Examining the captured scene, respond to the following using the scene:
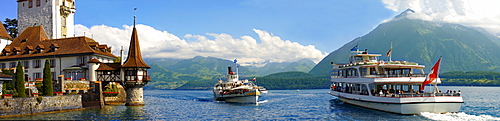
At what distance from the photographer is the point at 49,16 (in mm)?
78625

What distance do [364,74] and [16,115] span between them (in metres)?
39.5

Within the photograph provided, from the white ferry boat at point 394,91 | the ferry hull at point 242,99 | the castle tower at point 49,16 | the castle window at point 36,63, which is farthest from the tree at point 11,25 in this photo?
the white ferry boat at point 394,91

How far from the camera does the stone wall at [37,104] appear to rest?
39844 millimetres

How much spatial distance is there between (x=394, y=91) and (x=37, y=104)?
134ft

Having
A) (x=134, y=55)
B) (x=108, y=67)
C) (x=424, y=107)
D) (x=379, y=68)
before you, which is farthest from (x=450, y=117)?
(x=108, y=67)

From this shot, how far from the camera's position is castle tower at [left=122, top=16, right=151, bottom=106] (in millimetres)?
57375

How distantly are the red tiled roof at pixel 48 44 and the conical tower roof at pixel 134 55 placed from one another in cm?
679

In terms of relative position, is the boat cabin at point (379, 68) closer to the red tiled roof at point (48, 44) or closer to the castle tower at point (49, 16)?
the red tiled roof at point (48, 44)

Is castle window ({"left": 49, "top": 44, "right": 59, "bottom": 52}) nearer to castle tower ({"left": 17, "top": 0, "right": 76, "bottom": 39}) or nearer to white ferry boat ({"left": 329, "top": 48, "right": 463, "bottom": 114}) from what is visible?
castle tower ({"left": 17, "top": 0, "right": 76, "bottom": 39})

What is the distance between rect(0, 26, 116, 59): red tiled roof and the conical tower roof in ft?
22.3

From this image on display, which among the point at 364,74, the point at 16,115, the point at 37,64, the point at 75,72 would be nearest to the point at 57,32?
the point at 37,64

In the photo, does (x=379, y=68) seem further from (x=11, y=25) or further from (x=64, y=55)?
(x=11, y=25)

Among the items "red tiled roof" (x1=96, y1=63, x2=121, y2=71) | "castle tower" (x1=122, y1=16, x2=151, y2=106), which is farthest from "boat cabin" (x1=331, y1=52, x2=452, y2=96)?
"red tiled roof" (x1=96, y1=63, x2=121, y2=71)

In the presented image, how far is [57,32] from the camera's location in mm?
78812
